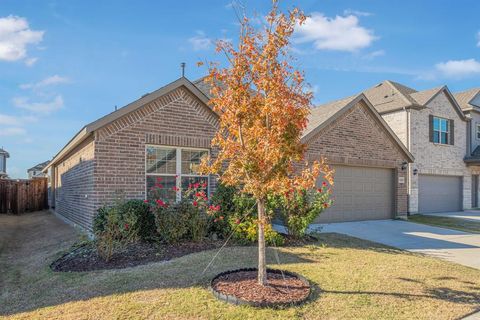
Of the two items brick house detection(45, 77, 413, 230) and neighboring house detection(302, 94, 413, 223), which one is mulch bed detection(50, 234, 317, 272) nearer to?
brick house detection(45, 77, 413, 230)

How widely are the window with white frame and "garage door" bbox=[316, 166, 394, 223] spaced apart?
5602mm

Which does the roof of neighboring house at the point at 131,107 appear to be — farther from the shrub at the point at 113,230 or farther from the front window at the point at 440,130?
the front window at the point at 440,130

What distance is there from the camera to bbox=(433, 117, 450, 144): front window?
1997 cm

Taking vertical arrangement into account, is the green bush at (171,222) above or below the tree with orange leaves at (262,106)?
below

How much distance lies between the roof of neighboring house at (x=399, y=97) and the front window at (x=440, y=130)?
4.59 ft

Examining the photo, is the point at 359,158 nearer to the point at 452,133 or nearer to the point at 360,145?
the point at 360,145

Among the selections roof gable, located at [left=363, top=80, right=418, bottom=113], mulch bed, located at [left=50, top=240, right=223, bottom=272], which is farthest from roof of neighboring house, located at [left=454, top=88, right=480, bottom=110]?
mulch bed, located at [left=50, top=240, right=223, bottom=272]

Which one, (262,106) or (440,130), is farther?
(440,130)

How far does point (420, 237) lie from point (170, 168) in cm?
815

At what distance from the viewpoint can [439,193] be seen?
→ 66.3 ft

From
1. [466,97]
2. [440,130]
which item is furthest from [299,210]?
[466,97]

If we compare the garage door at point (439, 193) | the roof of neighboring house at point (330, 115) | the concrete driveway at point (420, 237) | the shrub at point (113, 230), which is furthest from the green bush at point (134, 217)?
the garage door at point (439, 193)

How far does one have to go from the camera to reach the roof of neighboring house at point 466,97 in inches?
888

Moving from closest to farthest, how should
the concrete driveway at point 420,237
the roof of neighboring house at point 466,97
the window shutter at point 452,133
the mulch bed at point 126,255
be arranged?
the mulch bed at point 126,255
the concrete driveway at point 420,237
the window shutter at point 452,133
the roof of neighboring house at point 466,97
